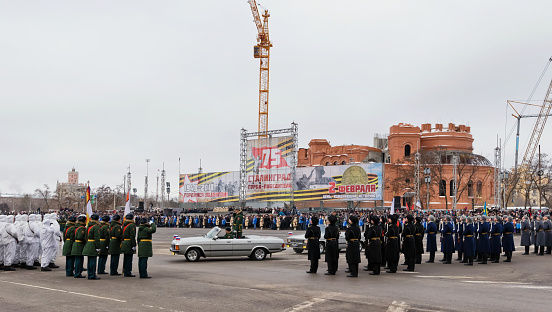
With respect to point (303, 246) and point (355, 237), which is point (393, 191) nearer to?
point (303, 246)

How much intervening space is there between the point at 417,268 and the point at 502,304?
6.49 metres

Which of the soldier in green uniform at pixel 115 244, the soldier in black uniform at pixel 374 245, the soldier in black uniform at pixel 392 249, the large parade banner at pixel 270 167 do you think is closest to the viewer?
the soldier in green uniform at pixel 115 244

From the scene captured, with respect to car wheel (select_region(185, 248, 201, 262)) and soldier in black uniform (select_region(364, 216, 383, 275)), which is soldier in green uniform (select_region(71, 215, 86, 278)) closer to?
car wheel (select_region(185, 248, 201, 262))

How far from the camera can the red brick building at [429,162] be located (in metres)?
64.7

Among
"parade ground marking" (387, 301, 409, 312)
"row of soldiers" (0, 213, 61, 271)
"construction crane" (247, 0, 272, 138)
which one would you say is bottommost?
"parade ground marking" (387, 301, 409, 312)

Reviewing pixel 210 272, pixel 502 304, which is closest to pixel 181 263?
pixel 210 272

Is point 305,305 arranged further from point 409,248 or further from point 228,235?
point 228,235

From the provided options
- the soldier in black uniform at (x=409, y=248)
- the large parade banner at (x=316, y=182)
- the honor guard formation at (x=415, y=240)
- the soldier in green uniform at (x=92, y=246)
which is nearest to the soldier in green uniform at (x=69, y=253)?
the soldier in green uniform at (x=92, y=246)

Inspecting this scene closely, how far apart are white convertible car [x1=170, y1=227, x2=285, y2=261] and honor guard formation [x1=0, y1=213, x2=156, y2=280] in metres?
3.53

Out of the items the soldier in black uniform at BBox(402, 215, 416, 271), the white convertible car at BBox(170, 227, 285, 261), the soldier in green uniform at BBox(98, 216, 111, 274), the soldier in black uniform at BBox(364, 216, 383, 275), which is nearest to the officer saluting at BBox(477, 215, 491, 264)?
the soldier in black uniform at BBox(402, 215, 416, 271)

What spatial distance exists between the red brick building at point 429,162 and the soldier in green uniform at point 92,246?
4826 cm

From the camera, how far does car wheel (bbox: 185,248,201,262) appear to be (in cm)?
1841

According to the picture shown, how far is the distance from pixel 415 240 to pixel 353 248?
335 centimetres

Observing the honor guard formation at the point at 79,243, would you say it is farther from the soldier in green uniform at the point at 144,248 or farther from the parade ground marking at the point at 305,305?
the parade ground marking at the point at 305,305
